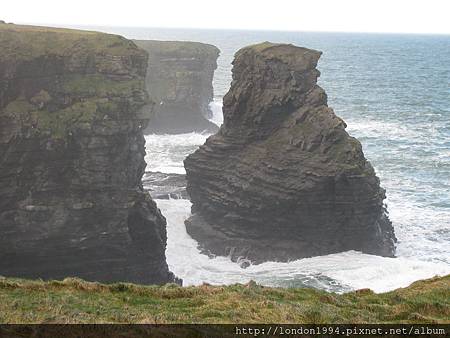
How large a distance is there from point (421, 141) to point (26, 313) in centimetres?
7198

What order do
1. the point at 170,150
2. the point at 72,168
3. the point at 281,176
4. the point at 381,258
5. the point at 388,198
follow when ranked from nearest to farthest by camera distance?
the point at 72,168
the point at 381,258
the point at 281,176
the point at 388,198
the point at 170,150

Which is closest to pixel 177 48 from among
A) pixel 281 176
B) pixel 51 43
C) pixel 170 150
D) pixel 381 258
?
pixel 170 150

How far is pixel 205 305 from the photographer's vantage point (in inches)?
631

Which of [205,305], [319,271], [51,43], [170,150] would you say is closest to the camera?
[205,305]

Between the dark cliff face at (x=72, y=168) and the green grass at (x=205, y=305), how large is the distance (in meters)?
18.3

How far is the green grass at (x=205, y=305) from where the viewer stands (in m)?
14.1

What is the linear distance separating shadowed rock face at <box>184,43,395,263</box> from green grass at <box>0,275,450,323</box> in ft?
72.7

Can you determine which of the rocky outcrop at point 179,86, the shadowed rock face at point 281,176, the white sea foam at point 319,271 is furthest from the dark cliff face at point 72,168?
the rocky outcrop at point 179,86

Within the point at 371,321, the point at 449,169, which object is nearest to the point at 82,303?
the point at 371,321

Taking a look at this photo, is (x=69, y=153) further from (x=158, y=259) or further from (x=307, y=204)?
(x=307, y=204)

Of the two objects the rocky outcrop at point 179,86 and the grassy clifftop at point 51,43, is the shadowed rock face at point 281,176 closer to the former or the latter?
the grassy clifftop at point 51,43

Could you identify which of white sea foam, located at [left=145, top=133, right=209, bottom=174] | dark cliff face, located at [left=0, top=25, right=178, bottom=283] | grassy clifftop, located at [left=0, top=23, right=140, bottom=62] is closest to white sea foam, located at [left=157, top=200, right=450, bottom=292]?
dark cliff face, located at [left=0, top=25, right=178, bottom=283]

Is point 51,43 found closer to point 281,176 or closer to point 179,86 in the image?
point 281,176

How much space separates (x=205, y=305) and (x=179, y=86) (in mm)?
78643
